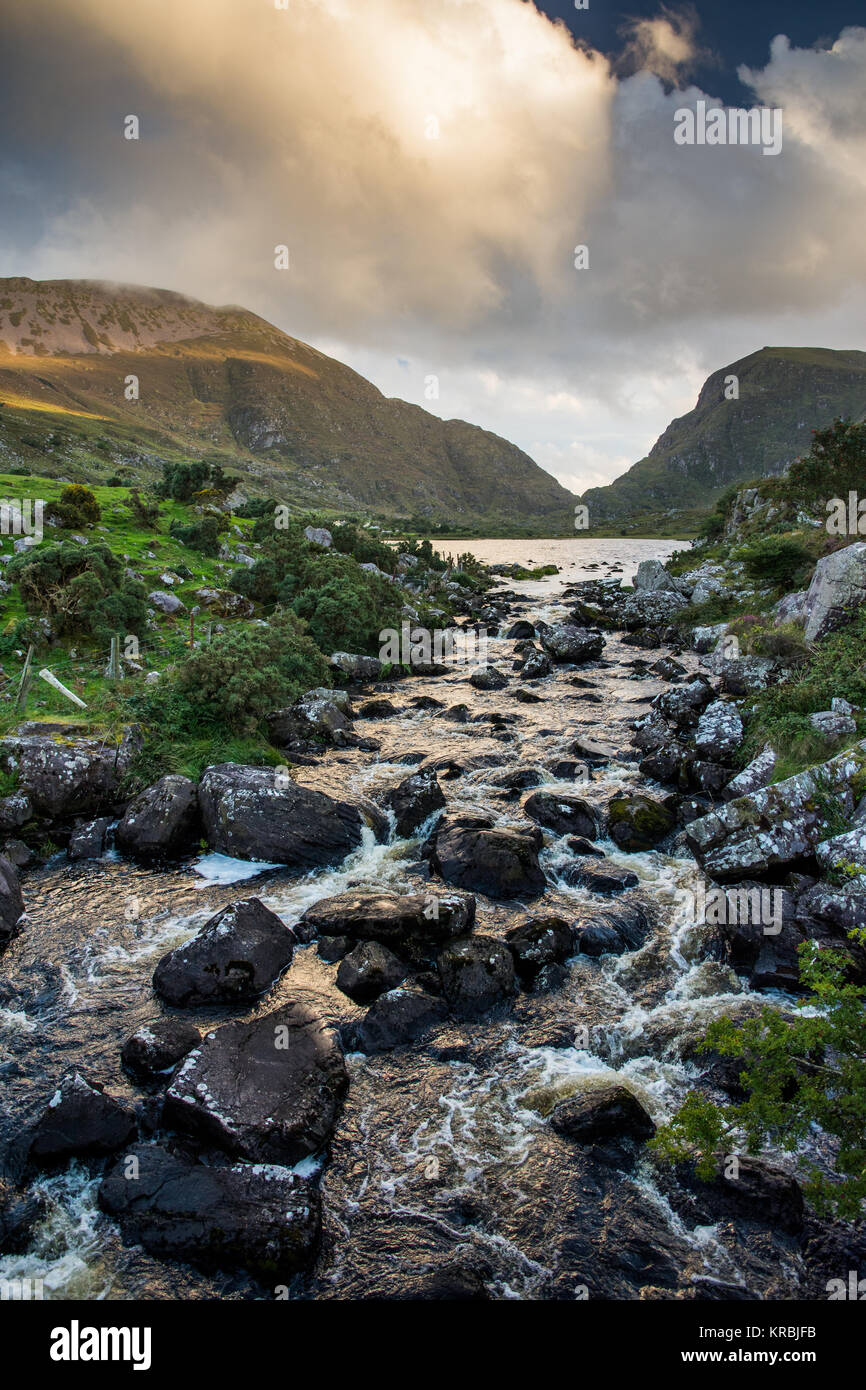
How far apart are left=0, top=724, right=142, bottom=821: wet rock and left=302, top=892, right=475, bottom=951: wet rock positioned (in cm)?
911

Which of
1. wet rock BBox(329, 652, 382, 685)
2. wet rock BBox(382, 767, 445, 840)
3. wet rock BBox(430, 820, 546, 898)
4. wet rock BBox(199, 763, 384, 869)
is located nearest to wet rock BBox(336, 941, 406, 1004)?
wet rock BBox(430, 820, 546, 898)

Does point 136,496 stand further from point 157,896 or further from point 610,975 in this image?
point 610,975

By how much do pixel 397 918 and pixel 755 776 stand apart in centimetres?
1212

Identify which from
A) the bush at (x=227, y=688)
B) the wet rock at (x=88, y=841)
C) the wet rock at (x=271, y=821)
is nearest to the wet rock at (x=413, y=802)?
the wet rock at (x=271, y=821)

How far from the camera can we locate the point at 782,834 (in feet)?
54.0

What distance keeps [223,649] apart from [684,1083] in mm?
21469

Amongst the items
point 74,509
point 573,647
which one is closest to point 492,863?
point 573,647

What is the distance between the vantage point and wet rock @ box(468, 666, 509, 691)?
123 ft

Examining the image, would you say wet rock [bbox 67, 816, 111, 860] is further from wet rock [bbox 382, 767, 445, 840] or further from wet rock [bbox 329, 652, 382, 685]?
wet rock [bbox 329, 652, 382, 685]

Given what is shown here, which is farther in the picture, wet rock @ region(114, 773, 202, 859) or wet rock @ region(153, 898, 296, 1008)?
wet rock @ region(114, 773, 202, 859)

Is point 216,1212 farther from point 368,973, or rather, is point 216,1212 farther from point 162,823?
point 162,823

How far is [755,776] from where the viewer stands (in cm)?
1928

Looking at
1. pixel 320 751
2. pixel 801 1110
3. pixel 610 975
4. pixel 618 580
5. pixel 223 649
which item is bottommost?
pixel 610 975

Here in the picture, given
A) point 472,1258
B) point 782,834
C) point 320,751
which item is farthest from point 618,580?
point 472,1258
